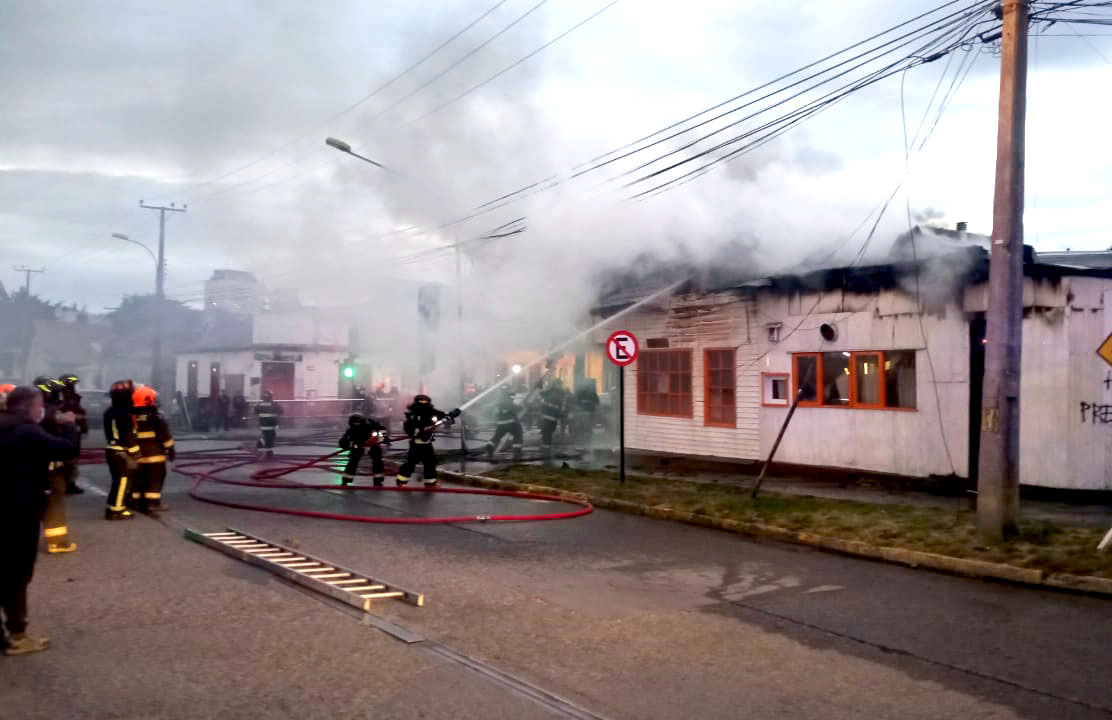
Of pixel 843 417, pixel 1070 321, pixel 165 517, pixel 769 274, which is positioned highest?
pixel 769 274

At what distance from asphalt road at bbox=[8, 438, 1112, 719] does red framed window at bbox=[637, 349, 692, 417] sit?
7770 millimetres

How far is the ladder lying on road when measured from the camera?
6414 millimetres

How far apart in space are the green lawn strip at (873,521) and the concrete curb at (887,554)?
0.11 meters

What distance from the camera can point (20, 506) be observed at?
16.6 feet

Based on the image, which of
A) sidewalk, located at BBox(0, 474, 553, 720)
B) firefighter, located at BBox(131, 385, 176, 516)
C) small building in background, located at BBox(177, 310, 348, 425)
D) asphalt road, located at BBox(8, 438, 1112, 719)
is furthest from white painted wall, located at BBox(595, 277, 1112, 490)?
small building in background, located at BBox(177, 310, 348, 425)

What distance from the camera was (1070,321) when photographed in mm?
11195

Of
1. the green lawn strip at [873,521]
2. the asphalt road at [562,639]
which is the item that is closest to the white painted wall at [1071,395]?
the green lawn strip at [873,521]

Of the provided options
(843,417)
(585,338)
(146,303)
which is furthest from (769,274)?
(146,303)

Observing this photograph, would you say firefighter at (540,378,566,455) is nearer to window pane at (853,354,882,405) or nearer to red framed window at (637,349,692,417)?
red framed window at (637,349,692,417)

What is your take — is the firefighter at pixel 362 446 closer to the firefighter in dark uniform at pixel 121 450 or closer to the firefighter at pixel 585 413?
the firefighter in dark uniform at pixel 121 450

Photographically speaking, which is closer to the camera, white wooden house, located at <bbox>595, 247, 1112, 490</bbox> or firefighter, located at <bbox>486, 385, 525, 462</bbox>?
white wooden house, located at <bbox>595, 247, 1112, 490</bbox>

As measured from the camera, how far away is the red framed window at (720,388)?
51.1ft

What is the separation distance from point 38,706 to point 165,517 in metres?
→ 6.57

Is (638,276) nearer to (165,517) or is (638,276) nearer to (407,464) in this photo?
(407,464)
